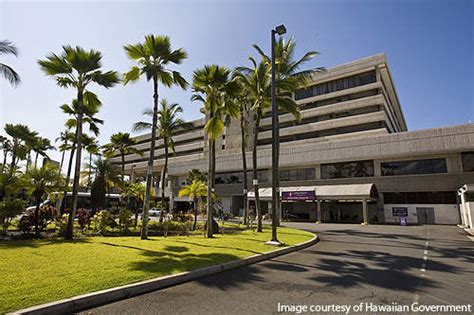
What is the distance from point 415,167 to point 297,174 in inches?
512

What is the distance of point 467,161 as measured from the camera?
85.6 ft

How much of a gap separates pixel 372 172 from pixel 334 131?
40.6ft

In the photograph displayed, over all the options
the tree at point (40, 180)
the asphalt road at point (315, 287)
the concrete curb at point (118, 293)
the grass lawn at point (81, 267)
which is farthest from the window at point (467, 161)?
the tree at point (40, 180)

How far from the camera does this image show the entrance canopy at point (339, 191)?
28234 mm

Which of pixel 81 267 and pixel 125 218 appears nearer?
pixel 81 267

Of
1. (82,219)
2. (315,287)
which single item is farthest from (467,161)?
(82,219)

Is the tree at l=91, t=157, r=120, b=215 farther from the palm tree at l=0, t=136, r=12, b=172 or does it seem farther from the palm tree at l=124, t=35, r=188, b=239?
the palm tree at l=0, t=136, r=12, b=172

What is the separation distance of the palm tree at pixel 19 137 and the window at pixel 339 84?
3989 centimetres

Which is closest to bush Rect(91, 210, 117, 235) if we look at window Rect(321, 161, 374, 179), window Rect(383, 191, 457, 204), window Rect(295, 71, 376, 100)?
window Rect(321, 161, 374, 179)

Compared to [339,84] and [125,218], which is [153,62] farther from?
[339,84]

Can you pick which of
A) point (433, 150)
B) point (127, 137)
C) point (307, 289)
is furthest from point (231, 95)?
point (433, 150)

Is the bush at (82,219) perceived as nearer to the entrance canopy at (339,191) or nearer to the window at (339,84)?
the entrance canopy at (339,191)

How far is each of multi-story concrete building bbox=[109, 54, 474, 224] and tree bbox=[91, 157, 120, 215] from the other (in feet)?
53.6

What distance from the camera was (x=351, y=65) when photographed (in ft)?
141
